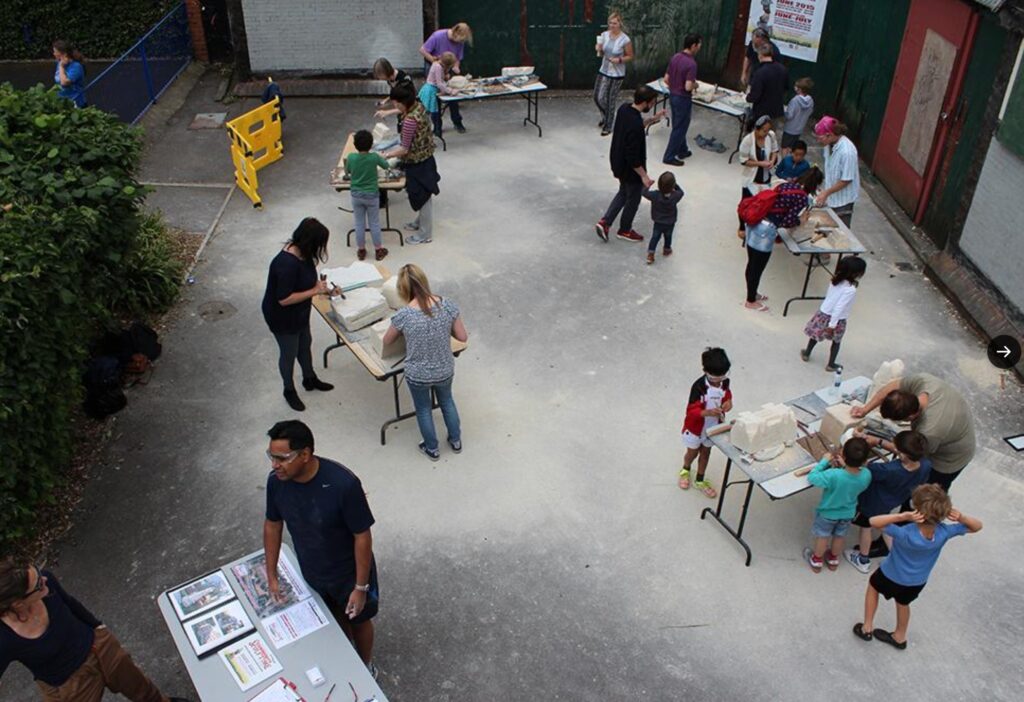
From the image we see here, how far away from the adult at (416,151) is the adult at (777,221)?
3.67 meters

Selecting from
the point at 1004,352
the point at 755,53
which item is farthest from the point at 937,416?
the point at 755,53

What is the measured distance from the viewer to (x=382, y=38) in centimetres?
1493

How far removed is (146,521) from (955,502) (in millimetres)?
6495

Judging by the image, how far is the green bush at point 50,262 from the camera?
605cm

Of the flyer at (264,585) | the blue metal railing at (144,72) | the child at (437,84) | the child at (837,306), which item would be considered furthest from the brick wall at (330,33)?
the flyer at (264,585)

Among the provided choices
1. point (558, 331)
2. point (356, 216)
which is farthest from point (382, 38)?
point (558, 331)

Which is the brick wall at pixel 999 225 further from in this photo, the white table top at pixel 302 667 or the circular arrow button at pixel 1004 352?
the white table top at pixel 302 667

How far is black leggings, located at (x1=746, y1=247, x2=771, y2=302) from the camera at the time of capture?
912cm

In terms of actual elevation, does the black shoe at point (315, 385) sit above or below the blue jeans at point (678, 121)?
below

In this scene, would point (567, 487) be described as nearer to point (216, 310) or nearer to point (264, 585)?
point (264, 585)

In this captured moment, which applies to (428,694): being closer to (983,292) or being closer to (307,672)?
(307,672)

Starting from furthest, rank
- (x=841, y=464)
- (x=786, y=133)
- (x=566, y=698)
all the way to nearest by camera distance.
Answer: (x=786, y=133) → (x=841, y=464) → (x=566, y=698)

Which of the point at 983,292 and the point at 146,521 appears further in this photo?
the point at 983,292

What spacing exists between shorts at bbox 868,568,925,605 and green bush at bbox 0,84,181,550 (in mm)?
5838
